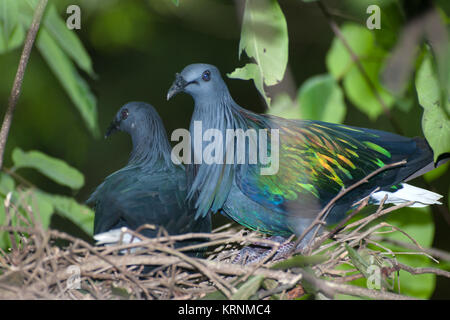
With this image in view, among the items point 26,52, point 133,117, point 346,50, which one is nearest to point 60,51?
point 26,52

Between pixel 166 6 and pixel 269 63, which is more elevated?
pixel 166 6

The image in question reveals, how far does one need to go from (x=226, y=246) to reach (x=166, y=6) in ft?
6.09

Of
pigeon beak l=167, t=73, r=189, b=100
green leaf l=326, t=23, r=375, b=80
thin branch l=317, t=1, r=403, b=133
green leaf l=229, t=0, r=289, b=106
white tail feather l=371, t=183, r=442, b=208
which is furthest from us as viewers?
green leaf l=326, t=23, r=375, b=80

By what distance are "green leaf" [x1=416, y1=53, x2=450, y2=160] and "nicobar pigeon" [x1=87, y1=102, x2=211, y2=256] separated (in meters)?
0.98

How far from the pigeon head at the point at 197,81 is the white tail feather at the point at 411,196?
887 mm

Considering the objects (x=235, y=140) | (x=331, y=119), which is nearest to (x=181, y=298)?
(x=235, y=140)

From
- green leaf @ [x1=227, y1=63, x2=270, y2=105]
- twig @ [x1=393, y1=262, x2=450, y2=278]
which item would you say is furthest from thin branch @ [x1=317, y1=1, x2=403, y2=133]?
twig @ [x1=393, y1=262, x2=450, y2=278]

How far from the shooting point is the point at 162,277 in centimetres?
198

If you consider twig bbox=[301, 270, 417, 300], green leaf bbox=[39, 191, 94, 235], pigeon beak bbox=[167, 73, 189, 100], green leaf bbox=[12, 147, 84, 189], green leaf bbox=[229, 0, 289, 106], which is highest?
green leaf bbox=[229, 0, 289, 106]

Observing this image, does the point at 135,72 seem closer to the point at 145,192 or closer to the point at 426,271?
the point at 145,192

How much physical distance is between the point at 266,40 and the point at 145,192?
31.4 inches

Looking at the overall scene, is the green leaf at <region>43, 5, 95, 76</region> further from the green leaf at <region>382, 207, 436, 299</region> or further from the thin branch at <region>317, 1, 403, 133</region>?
the green leaf at <region>382, 207, 436, 299</region>

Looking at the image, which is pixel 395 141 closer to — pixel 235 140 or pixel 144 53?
pixel 235 140

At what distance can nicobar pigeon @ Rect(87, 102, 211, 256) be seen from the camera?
6.97ft
